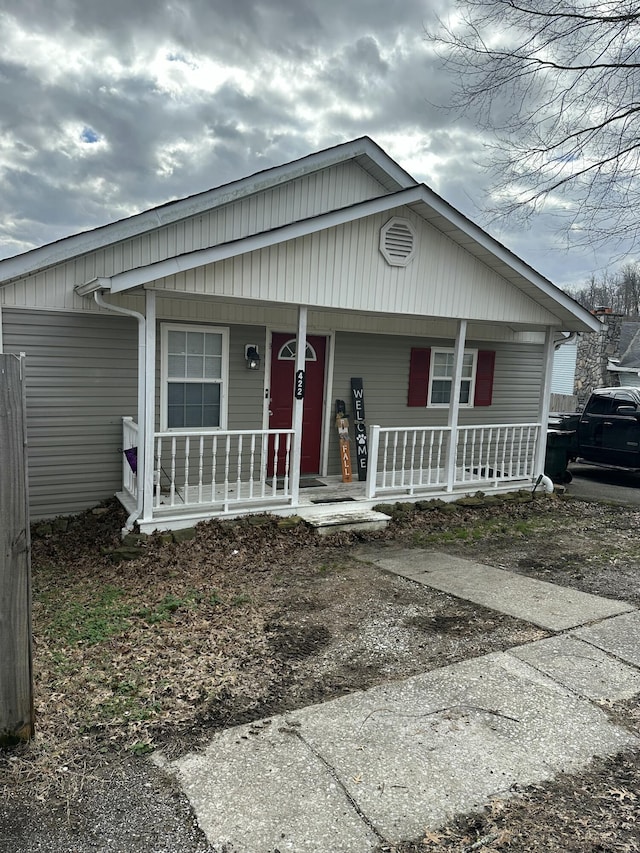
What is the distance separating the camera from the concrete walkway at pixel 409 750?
7.82 ft

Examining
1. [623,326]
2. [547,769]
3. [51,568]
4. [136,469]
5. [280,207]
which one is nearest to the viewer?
[547,769]

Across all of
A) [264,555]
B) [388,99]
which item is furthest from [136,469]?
[388,99]

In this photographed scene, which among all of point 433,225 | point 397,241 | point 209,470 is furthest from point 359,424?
point 433,225

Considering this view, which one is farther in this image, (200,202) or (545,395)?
(545,395)

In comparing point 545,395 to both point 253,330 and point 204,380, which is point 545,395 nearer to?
point 253,330

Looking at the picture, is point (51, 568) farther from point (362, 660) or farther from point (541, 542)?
point (541, 542)

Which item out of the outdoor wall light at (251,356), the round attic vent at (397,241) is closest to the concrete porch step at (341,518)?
the outdoor wall light at (251,356)

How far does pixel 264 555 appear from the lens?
6.22 meters

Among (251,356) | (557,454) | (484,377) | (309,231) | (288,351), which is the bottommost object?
(557,454)

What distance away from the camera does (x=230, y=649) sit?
3.94m

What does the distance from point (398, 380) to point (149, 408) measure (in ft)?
15.4

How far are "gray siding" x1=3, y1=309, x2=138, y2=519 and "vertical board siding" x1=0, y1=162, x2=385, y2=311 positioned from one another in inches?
9.6

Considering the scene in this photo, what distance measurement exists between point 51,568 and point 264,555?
2.24m

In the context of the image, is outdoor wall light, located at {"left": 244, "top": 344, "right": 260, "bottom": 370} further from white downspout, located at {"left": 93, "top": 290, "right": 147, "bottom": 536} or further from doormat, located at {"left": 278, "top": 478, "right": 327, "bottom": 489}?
white downspout, located at {"left": 93, "top": 290, "right": 147, "bottom": 536}
